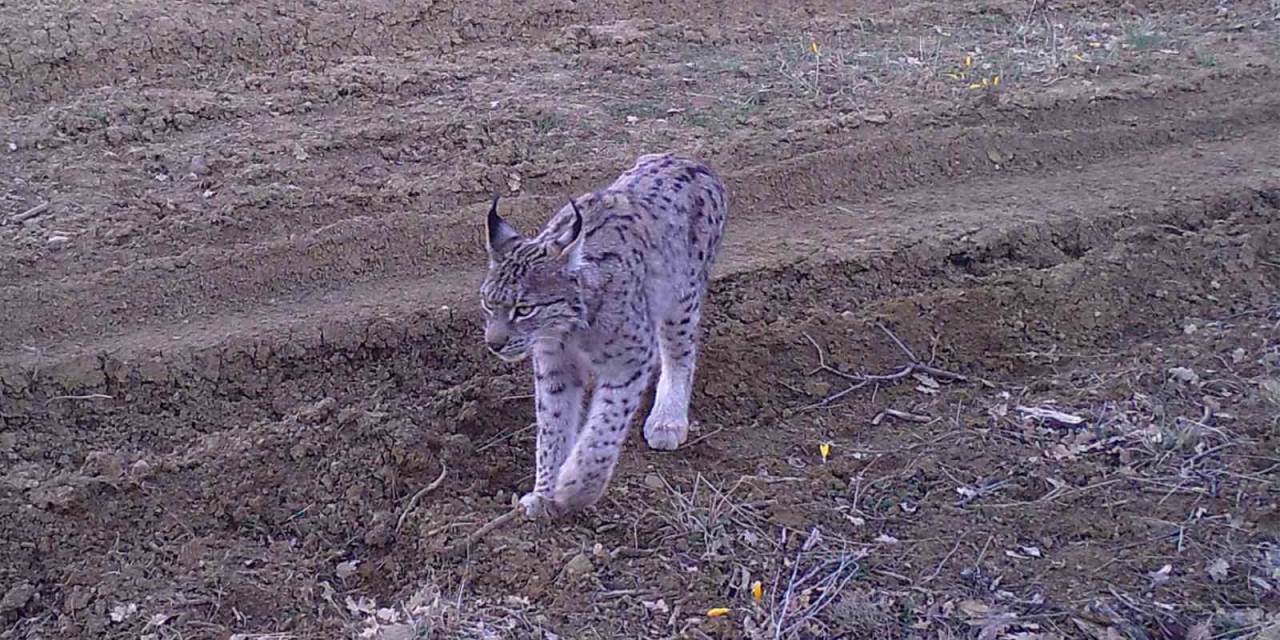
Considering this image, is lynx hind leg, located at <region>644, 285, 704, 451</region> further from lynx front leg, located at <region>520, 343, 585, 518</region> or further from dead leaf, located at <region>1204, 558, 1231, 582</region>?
dead leaf, located at <region>1204, 558, 1231, 582</region>

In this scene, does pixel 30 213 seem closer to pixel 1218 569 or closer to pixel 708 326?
pixel 708 326

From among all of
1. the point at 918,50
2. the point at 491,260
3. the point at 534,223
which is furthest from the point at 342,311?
the point at 918,50

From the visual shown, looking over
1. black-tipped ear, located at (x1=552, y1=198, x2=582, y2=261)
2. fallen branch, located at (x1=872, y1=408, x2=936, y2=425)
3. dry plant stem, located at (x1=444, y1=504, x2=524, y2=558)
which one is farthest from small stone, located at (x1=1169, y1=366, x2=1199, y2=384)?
dry plant stem, located at (x1=444, y1=504, x2=524, y2=558)

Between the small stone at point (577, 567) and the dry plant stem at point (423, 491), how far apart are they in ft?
2.65

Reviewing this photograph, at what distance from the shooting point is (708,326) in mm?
7246

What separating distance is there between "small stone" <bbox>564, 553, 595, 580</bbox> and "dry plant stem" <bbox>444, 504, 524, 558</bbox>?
0.39 m

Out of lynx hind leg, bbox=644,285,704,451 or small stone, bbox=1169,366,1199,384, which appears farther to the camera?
small stone, bbox=1169,366,1199,384

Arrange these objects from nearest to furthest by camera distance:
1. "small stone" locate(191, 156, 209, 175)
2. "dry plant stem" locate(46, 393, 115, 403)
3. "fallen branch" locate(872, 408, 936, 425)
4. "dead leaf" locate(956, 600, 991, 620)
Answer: "dead leaf" locate(956, 600, 991, 620)
"fallen branch" locate(872, 408, 936, 425)
"dry plant stem" locate(46, 393, 115, 403)
"small stone" locate(191, 156, 209, 175)

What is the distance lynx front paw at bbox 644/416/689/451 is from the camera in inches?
248

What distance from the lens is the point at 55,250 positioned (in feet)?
25.0

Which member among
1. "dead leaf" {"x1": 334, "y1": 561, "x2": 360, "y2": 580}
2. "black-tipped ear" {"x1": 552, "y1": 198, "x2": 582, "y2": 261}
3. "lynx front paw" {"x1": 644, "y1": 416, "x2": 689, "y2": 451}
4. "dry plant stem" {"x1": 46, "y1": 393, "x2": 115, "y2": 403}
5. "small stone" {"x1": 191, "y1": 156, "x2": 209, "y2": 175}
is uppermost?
"black-tipped ear" {"x1": 552, "y1": 198, "x2": 582, "y2": 261}

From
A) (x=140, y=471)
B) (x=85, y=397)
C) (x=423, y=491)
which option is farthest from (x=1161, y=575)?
(x=85, y=397)

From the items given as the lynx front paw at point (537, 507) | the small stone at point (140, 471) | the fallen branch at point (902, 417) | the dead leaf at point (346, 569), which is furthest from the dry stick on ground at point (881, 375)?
the small stone at point (140, 471)

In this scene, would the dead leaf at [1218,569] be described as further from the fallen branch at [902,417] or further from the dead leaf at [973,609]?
the fallen branch at [902,417]
